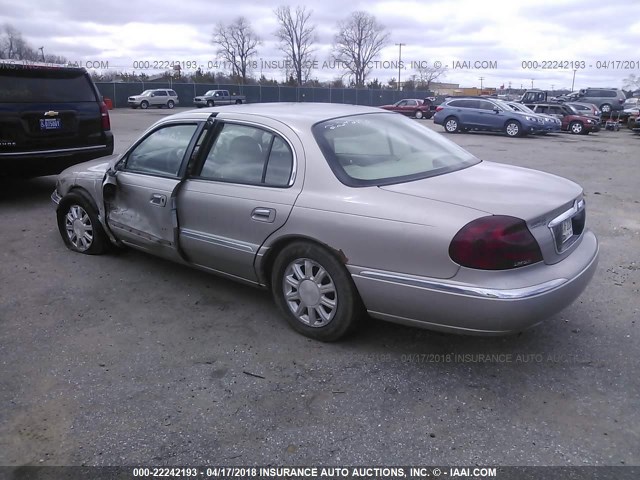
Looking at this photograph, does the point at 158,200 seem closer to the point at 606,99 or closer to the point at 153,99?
the point at 606,99

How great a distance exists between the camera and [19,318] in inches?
152

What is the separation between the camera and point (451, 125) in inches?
918

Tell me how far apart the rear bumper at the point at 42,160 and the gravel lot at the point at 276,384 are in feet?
8.90

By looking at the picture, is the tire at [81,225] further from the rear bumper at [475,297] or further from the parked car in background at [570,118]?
the parked car in background at [570,118]

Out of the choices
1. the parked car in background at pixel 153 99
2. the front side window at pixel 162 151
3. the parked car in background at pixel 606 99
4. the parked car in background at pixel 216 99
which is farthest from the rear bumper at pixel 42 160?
the parked car in background at pixel 153 99

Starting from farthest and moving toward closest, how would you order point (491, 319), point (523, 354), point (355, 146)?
point (355, 146)
point (523, 354)
point (491, 319)

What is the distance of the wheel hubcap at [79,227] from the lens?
5121 millimetres

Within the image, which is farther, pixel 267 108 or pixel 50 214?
pixel 50 214

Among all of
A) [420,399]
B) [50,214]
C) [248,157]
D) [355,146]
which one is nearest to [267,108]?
[248,157]

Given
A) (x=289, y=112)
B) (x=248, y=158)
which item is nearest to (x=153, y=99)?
(x=289, y=112)

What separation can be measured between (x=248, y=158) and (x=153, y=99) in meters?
43.9

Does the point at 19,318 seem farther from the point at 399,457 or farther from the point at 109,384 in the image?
the point at 399,457

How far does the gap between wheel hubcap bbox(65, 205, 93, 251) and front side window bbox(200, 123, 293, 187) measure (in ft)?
5.82

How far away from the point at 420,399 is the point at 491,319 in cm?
58
